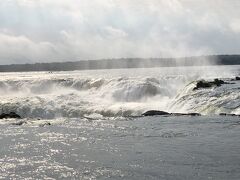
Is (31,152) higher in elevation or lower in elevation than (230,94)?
lower

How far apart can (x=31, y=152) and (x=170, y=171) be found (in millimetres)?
7801

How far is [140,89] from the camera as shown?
177 ft

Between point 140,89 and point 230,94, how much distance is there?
18.3 meters

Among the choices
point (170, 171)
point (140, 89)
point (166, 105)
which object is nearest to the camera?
point (170, 171)

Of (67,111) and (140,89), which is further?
(140,89)

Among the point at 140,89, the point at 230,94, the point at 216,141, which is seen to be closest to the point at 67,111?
the point at 140,89

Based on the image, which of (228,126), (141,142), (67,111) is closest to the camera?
(141,142)

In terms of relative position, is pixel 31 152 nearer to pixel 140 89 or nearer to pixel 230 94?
pixel 230 94

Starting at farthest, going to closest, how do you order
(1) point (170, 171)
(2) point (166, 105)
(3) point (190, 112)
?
(2) point (166, 105)
(3) point (190, 112)
(1) point (170, 171)

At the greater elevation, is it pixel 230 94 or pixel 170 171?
pixel 230 94

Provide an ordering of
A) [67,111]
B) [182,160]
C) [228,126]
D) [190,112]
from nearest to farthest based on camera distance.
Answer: [182,160] < [228,126] < [190,112] < [67,111]

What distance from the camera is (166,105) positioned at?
42688 millimetres

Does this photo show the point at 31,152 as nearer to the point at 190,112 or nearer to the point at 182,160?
the point at 182,160

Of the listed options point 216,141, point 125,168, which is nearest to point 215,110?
point 216,141
